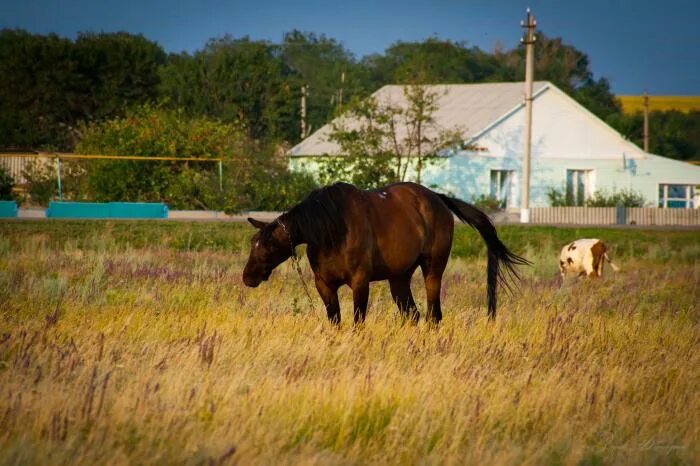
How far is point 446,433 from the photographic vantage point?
739cm

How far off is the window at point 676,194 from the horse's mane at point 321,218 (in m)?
46.6

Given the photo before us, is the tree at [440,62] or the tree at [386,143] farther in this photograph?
the tree at [440,62]

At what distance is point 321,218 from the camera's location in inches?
453

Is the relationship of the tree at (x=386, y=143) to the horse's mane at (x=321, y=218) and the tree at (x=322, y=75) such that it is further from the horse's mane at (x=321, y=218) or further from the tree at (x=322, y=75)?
the horse's mane at (x=321, y=218)

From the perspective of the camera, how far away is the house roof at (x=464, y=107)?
170 feet

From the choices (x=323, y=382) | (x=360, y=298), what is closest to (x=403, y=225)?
(x=360, y=298)

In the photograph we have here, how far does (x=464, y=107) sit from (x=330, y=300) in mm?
45366

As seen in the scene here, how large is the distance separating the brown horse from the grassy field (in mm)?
468

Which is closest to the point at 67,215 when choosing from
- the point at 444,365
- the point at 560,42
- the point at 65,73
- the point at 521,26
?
the point at 521,26

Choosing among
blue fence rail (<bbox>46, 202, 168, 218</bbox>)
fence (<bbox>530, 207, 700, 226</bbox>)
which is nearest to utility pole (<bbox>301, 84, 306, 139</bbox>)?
fence (<bbox>530, 207, 700, 226</bbox>)

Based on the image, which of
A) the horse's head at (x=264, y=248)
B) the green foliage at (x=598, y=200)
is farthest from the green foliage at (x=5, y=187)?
the horse's head at (x=264, y=248)

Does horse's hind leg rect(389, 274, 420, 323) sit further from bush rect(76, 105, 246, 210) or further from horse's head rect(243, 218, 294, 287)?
bush rect(76, 105, 246, 210)

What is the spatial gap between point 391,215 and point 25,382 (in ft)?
18.5

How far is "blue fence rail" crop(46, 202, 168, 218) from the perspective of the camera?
116ft
